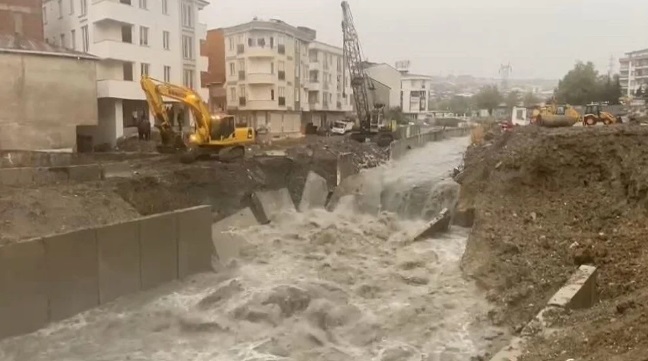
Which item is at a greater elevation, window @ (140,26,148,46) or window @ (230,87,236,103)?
window @ (140,26,148,46)

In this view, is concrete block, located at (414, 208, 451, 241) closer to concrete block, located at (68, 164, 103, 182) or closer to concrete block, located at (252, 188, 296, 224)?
concrete block, located at (252, 188, 296, 224)

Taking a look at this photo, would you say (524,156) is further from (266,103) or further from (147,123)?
(266,103)

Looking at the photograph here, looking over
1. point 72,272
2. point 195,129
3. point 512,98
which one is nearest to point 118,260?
point 72,272

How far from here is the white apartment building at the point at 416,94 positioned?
81.3m

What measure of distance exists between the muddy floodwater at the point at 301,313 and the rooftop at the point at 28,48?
513 inches

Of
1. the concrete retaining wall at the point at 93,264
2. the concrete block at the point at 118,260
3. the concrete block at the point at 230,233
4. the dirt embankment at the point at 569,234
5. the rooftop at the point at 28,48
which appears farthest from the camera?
the rooftop at the point at 28,48

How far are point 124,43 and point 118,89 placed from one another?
247 cm

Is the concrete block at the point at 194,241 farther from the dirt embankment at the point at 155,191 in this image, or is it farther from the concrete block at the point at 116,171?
the concrete block at the point at 116,171

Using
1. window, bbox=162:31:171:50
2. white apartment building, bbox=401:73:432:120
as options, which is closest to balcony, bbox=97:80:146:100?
window, bbox=162:31:171:50

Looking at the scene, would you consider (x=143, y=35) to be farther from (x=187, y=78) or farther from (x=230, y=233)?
(x=230, y=233)

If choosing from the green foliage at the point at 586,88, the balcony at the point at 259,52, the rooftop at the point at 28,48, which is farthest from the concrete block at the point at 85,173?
the green foliage at the point at 586,88

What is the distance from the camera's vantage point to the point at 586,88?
51.1 metres

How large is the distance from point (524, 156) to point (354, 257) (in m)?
5.48

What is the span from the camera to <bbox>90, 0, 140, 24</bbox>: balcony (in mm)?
26672
